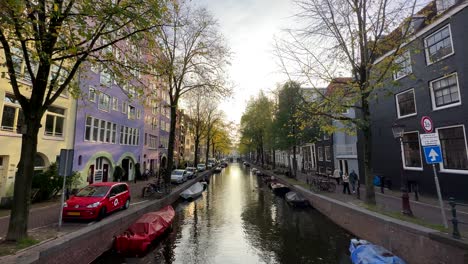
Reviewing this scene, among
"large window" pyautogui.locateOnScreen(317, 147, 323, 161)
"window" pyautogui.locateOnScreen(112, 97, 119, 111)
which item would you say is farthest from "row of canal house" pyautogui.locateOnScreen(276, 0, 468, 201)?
"window" pyautogui.locateOnScreen(112, 97, 119, 111)

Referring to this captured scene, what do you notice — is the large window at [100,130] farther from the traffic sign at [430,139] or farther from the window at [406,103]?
the window at [406,103]

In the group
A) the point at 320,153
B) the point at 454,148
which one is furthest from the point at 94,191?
the point at 320,153

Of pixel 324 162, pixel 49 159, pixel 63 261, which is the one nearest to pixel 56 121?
pixel 49 159

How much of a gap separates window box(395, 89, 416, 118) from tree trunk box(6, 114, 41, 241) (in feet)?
71.6

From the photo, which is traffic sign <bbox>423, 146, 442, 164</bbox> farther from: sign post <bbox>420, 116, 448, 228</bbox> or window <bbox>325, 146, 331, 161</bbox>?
window <bbox>325, 146, 331, 161</bbox>

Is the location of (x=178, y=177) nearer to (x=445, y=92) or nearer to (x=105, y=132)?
(x=105, y=132)

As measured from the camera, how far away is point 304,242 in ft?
38.4

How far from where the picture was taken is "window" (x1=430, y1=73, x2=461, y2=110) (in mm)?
13951

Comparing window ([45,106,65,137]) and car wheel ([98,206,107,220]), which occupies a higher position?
window ([45,106,65,137])

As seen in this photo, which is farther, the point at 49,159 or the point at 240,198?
the point at 240,198

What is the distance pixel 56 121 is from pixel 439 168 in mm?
26957

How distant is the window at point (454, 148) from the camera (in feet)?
44.5

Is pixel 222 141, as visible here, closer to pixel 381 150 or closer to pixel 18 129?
pixel 381 150

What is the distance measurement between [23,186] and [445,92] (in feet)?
70.4
